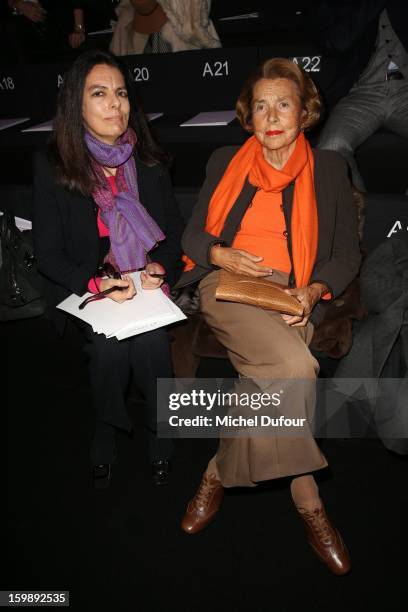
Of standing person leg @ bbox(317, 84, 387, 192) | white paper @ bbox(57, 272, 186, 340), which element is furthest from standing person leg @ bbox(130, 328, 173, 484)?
standing person leg @ bbox(317, 84, 387, 192)

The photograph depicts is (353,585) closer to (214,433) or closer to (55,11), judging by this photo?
(214,433)

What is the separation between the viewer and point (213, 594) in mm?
1790

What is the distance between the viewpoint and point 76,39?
4277 millimetres

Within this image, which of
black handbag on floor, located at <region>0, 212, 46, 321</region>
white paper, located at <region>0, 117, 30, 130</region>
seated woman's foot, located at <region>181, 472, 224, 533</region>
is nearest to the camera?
seated woman's foot, located at <region>181, 472, 224, 533</region>

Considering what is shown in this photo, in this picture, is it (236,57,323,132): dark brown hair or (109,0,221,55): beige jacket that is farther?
(109,0,221,55): beige jacket

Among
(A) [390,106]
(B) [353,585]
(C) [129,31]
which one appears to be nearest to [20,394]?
(B) [353,585]

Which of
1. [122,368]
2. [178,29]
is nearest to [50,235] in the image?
[122,368]

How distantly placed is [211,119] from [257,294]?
1.96 meters

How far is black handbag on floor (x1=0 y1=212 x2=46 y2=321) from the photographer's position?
2391 mm

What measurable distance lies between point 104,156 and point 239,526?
4.82ft

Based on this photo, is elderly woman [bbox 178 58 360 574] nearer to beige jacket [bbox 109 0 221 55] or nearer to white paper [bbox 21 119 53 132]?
white paper [bbox 21 119 53 132]

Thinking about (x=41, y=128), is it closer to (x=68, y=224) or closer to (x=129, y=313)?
(x=68, y=224)

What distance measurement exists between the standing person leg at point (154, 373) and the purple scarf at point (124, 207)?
0.33m

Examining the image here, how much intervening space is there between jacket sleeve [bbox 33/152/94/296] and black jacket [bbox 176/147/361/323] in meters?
0.46
